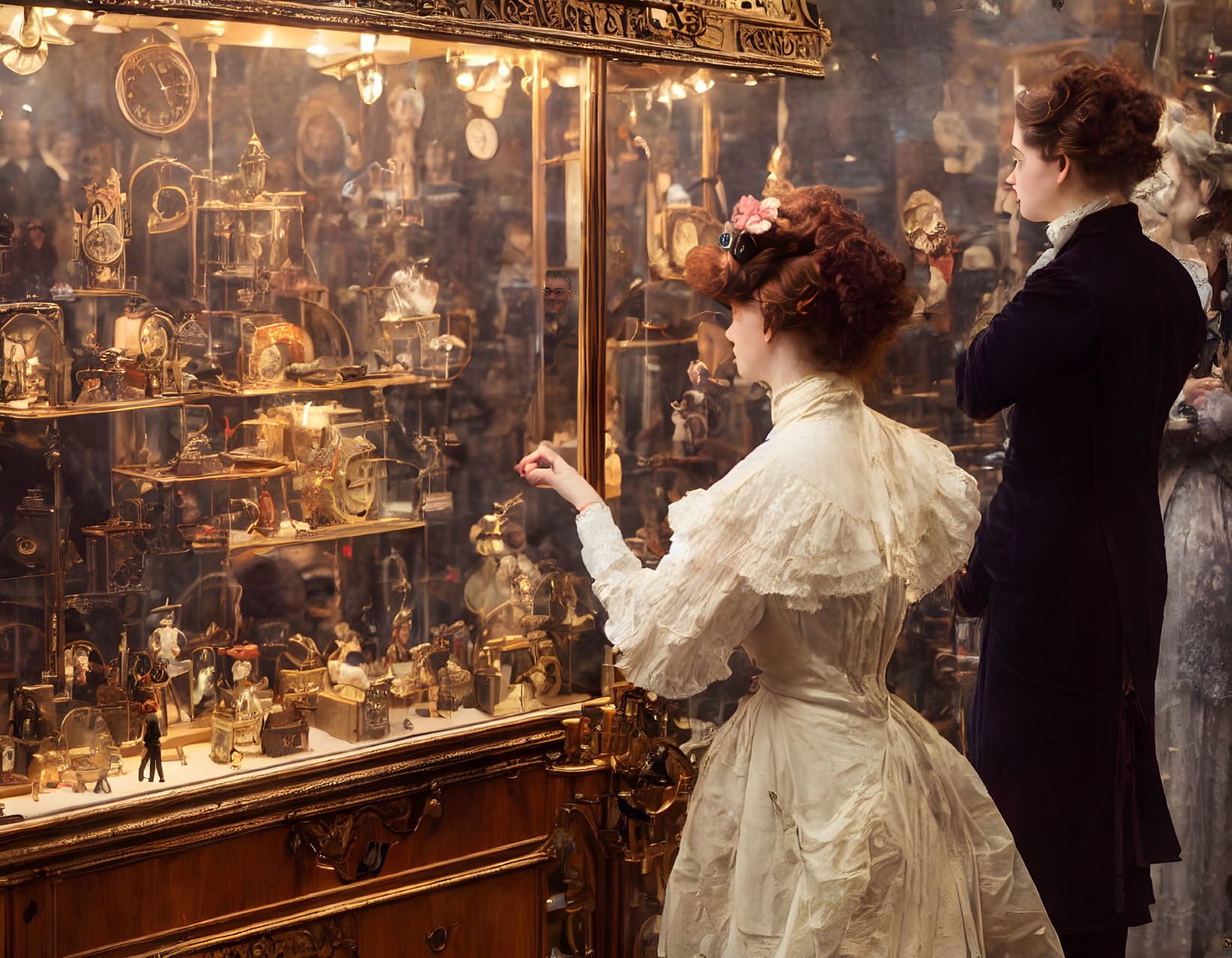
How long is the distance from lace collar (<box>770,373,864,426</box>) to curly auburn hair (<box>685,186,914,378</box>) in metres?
0.03

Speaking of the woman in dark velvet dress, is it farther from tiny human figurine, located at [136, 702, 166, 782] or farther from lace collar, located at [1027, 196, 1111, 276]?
tiny human figurine, located at [136, 702, 166, 782]

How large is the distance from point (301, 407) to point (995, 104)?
2418 mm

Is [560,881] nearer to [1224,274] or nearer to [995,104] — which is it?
[995,104]

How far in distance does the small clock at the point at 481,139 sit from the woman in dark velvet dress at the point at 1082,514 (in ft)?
4.33

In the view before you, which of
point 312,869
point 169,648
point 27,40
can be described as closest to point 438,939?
point 312,869

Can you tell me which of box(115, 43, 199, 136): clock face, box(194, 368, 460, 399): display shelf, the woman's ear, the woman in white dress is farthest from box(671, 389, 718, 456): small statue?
box(115, 43, 199, 136): clock face

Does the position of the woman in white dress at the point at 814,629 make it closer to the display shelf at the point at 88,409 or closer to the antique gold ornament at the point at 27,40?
the display shelf at the point at 88,409

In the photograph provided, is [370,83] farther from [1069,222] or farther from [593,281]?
[1069,222]

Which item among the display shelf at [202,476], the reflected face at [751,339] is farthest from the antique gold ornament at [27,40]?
the reflected face at [751,339]

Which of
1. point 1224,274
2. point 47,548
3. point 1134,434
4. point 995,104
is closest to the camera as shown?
point 47,548

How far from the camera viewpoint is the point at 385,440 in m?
3.40

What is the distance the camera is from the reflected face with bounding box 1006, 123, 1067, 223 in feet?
11.6

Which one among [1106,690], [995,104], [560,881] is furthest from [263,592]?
[995,104]

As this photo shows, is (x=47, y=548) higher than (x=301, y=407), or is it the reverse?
(x=301, y=407)
